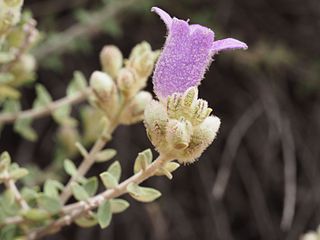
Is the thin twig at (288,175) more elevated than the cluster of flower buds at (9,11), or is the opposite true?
the cluster of flower buds at (9,11)

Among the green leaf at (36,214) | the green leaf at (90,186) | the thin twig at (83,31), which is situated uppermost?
the thin twig at (83,31)

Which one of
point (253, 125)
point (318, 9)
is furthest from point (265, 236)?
point (318, 9)

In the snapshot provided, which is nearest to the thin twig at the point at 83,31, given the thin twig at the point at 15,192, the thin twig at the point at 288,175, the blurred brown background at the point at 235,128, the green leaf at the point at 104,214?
the blurred brown background at the point at 235,128

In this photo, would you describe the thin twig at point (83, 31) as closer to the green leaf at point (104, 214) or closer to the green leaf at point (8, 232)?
the green leaf at point (8, 232)

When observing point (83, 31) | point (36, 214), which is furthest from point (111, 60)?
point (83, 31)

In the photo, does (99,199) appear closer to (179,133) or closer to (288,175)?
(179,133)

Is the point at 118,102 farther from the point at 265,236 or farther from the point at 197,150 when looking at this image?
the point at 265,236
